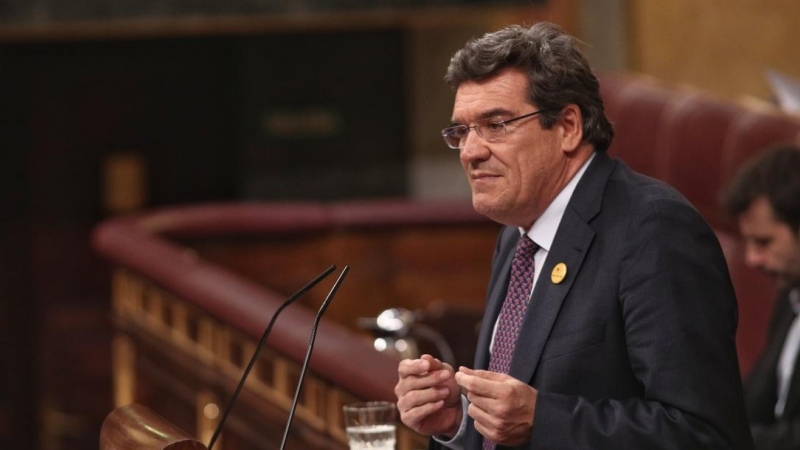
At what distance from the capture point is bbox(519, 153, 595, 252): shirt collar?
6.72 ft

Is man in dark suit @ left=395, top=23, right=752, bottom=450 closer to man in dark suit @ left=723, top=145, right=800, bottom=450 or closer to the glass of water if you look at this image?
the glass of water

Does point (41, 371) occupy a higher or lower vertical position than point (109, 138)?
lower

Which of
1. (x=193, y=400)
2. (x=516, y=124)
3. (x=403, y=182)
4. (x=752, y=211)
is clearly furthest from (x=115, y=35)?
(x=516, y=124)

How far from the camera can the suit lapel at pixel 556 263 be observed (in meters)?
1.95

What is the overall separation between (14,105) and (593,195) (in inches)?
269

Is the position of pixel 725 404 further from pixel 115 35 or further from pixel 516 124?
pixel 115 35

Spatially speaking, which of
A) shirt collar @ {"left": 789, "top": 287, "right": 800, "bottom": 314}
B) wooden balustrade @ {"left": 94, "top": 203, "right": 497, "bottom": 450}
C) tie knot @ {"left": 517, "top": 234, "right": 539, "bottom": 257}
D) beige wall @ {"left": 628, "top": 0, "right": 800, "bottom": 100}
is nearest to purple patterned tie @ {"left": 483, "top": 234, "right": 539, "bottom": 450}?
tie knot @ {"left": 517, "top": 234, "right": 539, "bottom": 257}

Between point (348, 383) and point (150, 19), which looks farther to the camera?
point (150, 19)

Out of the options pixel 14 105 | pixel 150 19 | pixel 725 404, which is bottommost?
pixel 14 105

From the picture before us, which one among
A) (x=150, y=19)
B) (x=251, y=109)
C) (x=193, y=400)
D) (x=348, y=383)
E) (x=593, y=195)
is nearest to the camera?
(x=593, y=195)

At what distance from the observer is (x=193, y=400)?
15.0 feet

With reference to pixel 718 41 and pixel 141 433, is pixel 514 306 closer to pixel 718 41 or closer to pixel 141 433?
pixel 141 433

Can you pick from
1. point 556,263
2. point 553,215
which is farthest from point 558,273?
point 553,215

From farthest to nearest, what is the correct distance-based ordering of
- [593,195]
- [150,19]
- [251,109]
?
[251,109] < [150,19] < [593,195]
